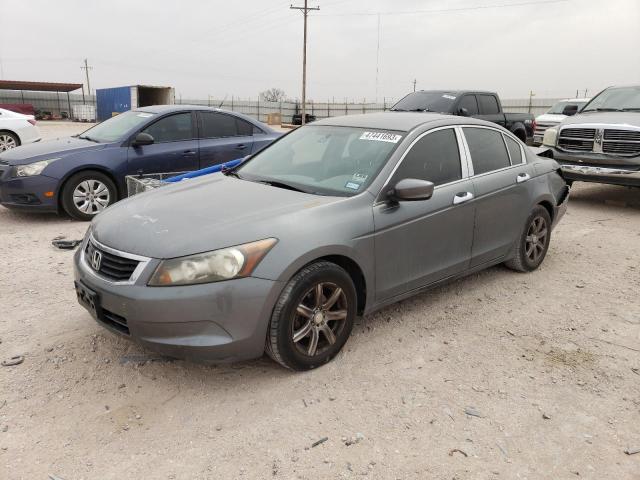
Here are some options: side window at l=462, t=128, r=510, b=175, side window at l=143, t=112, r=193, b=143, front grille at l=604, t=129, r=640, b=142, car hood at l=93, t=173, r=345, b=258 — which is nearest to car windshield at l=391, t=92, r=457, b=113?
front grille at l=604, t=129, r=640, b=142

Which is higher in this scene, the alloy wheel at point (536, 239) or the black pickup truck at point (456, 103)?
the black pickup truck at point (456, 103)

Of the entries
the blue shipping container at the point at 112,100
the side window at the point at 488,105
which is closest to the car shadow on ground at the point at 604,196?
the side window at the point at 488,105

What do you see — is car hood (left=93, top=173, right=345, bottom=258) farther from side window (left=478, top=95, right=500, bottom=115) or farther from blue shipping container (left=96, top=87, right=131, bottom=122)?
blue shipping container (left=96, top=87, right=131, bottom=122)

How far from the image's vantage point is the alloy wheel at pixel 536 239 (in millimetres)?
5188

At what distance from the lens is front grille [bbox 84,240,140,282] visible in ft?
9.94

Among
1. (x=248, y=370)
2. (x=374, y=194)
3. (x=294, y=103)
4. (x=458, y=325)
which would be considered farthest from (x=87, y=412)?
(x=294, y=103)

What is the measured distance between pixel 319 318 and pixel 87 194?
16.3 feet

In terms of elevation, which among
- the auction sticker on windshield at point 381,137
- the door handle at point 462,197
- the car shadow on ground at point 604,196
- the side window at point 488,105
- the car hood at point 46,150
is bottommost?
the car shadow on ground at point 604,196

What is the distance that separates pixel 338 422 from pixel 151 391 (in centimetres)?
112

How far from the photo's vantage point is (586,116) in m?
9.00

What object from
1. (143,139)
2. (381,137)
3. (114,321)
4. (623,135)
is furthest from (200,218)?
(623,135)

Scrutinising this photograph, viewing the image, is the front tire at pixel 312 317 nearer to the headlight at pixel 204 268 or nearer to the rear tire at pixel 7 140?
the headlight at pixel 204 268

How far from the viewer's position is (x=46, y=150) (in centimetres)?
704

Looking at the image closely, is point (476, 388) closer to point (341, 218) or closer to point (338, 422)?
point (338, 422)
